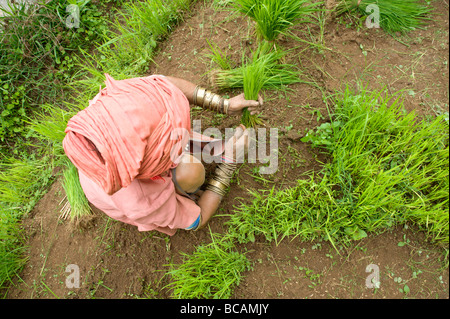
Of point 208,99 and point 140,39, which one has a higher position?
point 140,39

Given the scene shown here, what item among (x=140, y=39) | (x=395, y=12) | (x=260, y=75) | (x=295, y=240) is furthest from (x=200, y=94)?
(x=395, y=12)

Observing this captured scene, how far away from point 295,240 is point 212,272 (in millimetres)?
567

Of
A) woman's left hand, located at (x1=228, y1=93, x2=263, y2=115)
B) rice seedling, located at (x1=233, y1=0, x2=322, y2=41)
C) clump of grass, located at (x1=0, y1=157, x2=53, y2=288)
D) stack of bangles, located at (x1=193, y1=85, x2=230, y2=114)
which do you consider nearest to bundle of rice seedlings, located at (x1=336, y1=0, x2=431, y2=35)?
rice seedling, located at (x1=233, y1=0, x2=322, y2=41)

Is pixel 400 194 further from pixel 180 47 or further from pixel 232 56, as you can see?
pixel 180 47

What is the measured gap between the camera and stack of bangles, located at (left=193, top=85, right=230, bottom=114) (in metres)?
1.83

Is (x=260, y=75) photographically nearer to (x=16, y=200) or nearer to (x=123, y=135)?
(x=123, y=135)

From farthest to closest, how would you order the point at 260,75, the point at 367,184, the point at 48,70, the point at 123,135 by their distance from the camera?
1. the point at 48,70
2. the point at 260,75
3. the point at 367,184
4. the point at 123,135

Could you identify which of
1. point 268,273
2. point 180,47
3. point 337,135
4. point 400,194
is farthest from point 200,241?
point 180,47

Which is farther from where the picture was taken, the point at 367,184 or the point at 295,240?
the point at 295,240

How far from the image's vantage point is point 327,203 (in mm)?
1672

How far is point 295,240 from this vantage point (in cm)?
177

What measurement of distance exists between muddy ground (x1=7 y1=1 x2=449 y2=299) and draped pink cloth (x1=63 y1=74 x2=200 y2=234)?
23.2 inches

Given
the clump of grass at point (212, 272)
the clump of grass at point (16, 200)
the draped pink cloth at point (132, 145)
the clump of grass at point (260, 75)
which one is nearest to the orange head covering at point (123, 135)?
the draped pink cloth at point (132, 145)

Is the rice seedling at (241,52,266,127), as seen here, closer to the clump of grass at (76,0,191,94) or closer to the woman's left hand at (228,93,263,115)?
the woman's left hand at (228,93,263,115)
